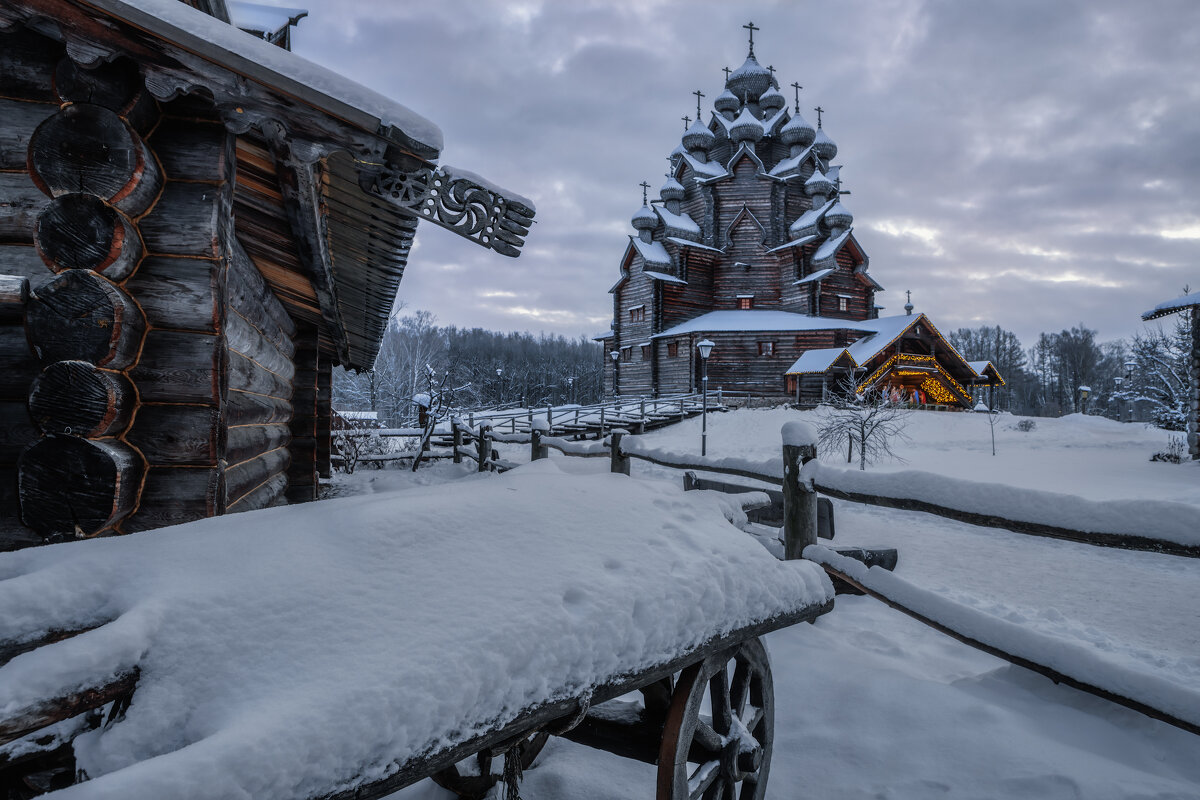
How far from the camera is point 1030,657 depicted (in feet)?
9.15

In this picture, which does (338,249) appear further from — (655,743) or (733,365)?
(733,365)

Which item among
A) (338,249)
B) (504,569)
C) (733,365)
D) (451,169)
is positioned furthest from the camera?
(733,365)

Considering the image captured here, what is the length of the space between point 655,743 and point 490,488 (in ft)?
4.08

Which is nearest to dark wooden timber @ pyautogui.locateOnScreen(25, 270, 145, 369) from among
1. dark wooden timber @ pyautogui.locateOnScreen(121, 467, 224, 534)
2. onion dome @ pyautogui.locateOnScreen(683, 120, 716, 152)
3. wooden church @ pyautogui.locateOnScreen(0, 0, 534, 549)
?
wooden church @ pyautogui.locateOnScreen(0, 0, 534, 549)

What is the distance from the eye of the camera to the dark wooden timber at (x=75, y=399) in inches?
93.7

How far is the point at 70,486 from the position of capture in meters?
2.46

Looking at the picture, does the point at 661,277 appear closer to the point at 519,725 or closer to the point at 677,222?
the point at 677,222

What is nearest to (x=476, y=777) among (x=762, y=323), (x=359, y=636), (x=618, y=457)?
(x=359, y=636)

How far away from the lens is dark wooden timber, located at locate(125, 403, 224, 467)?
9.13 ft

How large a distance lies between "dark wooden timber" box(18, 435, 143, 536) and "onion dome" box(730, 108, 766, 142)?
121 ft

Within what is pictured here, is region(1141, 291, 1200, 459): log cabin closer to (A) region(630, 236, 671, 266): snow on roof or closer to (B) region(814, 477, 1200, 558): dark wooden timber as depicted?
(B) region(814, 477, 1200, 558): dark wooden timber

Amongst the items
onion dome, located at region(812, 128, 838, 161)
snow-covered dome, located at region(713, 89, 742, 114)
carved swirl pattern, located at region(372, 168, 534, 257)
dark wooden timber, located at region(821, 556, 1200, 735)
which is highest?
snow-covered dome, located at region(713, 89, 742, 114)

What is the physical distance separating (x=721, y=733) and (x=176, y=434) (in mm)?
2899

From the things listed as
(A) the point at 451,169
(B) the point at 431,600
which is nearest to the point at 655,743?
(B) the point at 431,600
